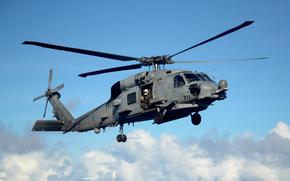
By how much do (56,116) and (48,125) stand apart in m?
2.40

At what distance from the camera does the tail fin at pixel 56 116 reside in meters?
37.2

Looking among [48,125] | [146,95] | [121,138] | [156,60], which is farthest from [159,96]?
[48,125]

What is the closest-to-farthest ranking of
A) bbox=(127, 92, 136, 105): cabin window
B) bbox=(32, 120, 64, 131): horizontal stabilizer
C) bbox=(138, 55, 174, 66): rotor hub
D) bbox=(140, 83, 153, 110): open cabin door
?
bbox=(140, 83, 153, 110): open cabin door, bbox=(127, 92, 136, 105): cabin window, bbox=(138, 55, 174, 66): rotor hub, bbox=(32, 120, 64, 131): horizontal stabilizer

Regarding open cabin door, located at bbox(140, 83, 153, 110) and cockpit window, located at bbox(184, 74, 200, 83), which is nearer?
cockpit window, located at bbox(184, 74, 200, 83)

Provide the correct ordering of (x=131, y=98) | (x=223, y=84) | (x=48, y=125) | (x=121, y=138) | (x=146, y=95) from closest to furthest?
(x=223, y=84) < (x=146, y=95) < (x=131, y=98) < (x=121, y=138) < (x=48, y=125)

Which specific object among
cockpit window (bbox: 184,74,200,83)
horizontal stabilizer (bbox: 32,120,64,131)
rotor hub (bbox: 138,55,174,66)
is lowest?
horizontal stabilizer (bbox: 32,120,64,131)

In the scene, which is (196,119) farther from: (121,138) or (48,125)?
(48,125)

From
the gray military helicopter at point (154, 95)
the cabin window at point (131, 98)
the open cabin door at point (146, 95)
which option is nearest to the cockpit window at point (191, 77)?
the gray military helicopter at point (154, 95)

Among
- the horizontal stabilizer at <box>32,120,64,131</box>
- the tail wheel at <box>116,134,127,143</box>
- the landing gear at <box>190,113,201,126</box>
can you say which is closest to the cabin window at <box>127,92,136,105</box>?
the tail wheel at <box>116,134,127,143</box>

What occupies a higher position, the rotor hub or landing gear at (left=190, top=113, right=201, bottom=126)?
the rotor hub

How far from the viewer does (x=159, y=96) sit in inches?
1172

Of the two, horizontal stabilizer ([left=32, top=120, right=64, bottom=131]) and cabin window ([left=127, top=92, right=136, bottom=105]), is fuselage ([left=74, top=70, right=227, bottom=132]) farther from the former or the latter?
horizontal stabilizer ([left=32, top=120, right=64, bottom=131])

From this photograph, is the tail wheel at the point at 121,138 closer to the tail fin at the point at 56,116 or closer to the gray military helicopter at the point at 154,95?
the gray military helicopter at the point at 154,95

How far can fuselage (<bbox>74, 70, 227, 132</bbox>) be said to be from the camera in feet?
92.3
